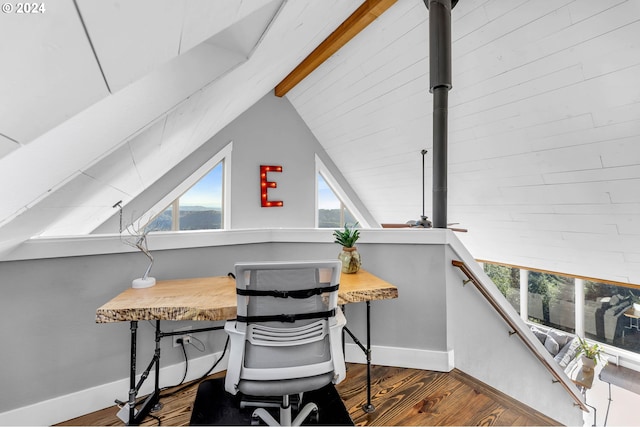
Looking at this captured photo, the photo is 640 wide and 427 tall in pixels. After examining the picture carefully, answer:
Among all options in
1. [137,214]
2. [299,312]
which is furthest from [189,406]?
[137,214]

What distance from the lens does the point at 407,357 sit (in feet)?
7.30

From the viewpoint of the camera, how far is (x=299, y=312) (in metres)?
1.33

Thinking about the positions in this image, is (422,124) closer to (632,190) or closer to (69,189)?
(632,190)

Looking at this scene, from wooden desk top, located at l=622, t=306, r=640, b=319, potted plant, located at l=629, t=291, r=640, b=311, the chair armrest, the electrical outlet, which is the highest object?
the chair armrest

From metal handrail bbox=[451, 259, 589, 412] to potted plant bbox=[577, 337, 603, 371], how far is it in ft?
9.08

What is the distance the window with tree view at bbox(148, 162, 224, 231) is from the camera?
12.9 feet

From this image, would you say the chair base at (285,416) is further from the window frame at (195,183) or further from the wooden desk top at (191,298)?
the window frame at (195,183)

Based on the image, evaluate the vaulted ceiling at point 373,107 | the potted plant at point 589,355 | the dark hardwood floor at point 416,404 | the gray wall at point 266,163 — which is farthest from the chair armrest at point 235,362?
the potted plant at point 589,355

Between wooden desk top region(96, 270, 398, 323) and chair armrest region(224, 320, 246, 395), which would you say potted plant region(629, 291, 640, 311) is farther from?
chair armrest region(224, 320, 246, 395)

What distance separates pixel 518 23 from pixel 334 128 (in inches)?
104

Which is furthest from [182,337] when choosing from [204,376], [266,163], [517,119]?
[517,119]

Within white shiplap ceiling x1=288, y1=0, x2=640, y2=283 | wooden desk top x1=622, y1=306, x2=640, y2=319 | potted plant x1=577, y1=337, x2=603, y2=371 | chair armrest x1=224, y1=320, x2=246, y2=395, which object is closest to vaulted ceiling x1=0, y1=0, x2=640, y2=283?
white shiplap ceiling x1=288, y1=0, x2=640, y2=283

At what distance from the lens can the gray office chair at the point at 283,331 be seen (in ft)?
4.14

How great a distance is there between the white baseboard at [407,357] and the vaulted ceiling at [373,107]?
204cm
